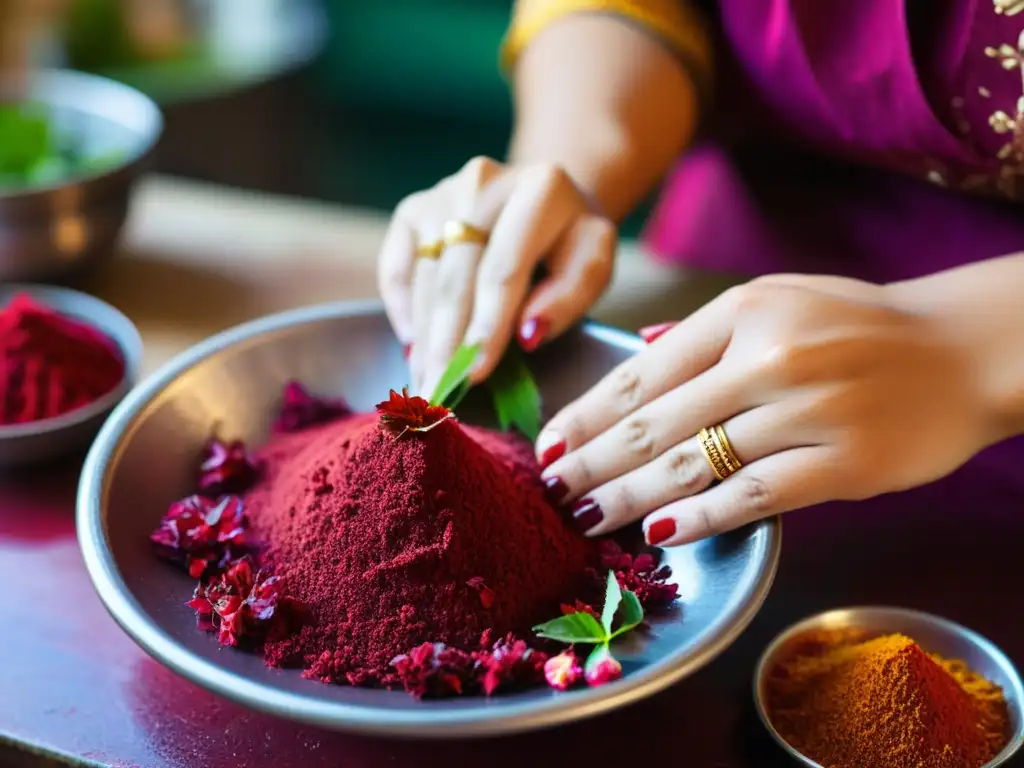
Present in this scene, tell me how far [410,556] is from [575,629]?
118mm

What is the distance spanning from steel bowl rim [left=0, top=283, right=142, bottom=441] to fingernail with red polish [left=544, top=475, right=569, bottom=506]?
43 cm

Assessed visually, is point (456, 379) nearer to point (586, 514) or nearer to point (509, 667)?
point (586, 514)

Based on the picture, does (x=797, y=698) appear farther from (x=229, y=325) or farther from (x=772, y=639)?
(x=229, y=325)

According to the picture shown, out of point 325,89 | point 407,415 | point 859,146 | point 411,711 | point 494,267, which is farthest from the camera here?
point 325,89

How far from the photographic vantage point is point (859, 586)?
90cm

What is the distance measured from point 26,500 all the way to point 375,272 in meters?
0.52

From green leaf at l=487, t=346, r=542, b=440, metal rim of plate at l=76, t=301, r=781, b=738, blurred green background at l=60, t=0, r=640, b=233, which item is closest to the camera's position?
metal rim of plate at l=76, t=301, r=781, b=738

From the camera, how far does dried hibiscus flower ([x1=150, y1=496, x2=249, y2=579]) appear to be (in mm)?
813

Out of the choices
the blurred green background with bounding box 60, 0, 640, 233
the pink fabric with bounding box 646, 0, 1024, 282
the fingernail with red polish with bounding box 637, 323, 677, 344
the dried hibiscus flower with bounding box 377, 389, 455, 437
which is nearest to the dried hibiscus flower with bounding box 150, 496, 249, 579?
the dried hibiscus flower with bounding box 377, 389, 455, 437

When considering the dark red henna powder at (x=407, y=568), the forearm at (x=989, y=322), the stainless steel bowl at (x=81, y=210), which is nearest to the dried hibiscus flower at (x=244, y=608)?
the dark red henna powder at (x=407, y=568)

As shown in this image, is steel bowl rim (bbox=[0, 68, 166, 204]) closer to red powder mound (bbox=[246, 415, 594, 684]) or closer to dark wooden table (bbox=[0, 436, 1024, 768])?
dark wooden table (bbox=[0, 436, 1024, 768])

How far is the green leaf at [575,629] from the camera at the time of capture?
28.0 inches

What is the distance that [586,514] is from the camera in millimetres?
834

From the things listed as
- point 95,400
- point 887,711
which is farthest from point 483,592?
point 95,400
